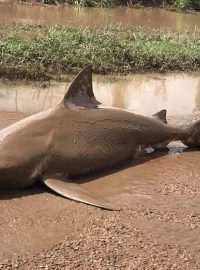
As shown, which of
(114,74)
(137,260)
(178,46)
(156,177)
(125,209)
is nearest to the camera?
(137,260)

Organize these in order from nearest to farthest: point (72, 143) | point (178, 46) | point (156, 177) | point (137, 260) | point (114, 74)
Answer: point (137, 260) < point (72, 143) < point (156, 177) < point (114, 74) < point (178, 46)

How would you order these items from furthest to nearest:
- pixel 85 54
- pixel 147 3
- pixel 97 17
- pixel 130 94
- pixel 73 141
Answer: pixel 147 3
pixel 97 17
pixel 85 54
pixel 130 94
pixel 73 141

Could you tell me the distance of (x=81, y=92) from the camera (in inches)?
234

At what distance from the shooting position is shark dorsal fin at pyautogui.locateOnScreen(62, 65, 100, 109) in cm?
581

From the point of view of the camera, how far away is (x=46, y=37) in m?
10.9

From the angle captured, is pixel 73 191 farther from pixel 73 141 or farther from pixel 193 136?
pixel 193 136

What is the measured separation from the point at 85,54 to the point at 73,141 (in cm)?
504

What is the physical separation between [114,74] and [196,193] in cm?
522

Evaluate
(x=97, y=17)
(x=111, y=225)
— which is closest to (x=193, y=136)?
(x=111, y=225)

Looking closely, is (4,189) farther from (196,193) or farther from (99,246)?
(196,193)

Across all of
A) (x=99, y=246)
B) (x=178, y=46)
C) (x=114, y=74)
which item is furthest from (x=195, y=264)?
(x=178, y=46)

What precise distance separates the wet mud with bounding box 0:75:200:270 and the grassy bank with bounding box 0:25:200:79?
402cm

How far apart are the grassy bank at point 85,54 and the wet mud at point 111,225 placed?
402 centimetres

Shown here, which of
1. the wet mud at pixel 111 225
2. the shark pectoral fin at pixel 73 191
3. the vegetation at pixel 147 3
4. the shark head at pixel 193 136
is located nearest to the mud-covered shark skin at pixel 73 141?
the shark pectoral fin at pixel 73 191
